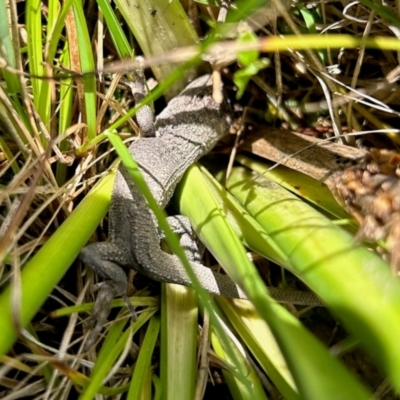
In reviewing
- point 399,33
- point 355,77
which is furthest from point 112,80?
point 399,33

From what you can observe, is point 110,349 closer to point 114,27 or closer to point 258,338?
point 258,338

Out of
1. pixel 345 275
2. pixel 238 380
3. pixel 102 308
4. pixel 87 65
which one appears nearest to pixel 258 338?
pixel 238 380

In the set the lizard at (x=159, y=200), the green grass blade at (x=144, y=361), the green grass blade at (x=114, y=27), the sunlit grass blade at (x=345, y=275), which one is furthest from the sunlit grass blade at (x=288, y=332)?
the green grass blade at (x=114, y=27)

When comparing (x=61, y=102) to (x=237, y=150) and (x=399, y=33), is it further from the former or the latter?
(x=399, y=33)

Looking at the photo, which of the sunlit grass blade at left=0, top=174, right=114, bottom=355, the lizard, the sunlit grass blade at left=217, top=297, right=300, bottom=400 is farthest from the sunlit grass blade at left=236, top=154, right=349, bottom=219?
the sunlit grass blade at left=0, top=174, right=114, bottom=355

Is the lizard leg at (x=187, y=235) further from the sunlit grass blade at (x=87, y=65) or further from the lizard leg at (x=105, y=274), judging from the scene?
the sunlit grass blade at (x=87, y=65)

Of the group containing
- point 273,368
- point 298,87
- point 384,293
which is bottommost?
point 273,368

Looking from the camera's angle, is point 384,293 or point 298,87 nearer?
point 384,293
